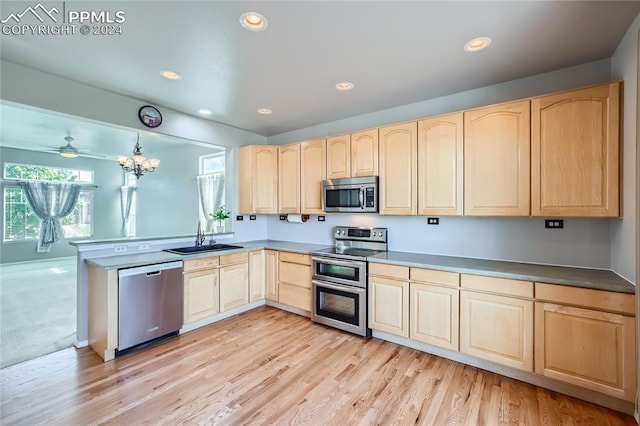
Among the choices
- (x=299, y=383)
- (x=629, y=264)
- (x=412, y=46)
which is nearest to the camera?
(x=629, y=264)

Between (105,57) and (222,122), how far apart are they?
1.86 m

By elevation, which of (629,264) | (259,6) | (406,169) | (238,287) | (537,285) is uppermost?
(259,6)

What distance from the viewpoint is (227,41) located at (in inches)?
80.2

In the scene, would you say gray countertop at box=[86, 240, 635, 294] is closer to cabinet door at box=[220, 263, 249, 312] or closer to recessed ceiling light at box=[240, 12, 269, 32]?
cabinet door at box=[220, 263, 249, 312]

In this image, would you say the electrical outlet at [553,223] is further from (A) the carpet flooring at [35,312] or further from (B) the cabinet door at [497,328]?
(A) the carpet flooring at [35,312]

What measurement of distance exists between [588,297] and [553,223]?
795 mm

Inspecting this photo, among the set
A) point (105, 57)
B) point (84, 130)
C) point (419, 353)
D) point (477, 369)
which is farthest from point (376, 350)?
point (84, 130)

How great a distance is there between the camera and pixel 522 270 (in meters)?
2.33

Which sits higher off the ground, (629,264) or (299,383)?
(629,264)

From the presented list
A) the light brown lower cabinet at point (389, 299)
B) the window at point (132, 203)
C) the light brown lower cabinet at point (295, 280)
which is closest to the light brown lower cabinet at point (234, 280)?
the light brown lower cabinet at point (295, 280)

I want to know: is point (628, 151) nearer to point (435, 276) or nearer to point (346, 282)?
point (435, 276)

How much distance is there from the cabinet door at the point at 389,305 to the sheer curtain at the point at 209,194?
13.7ft

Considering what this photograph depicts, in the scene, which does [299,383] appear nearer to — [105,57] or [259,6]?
[259,6]

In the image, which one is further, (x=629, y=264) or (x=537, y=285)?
(x=537, y=285)
